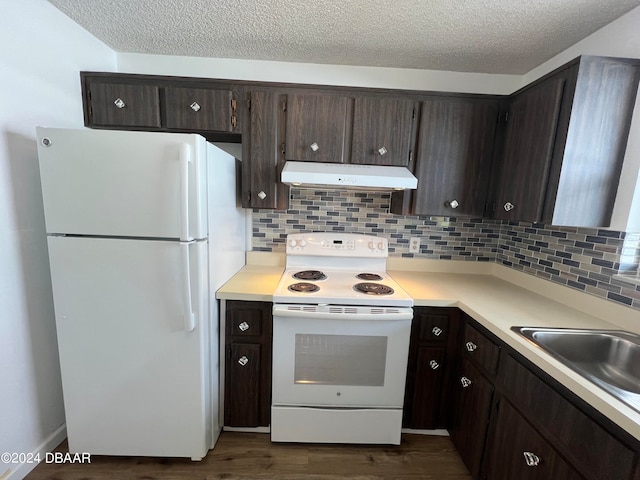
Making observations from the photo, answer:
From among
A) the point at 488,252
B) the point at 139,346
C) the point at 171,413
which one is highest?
the point at 488,252

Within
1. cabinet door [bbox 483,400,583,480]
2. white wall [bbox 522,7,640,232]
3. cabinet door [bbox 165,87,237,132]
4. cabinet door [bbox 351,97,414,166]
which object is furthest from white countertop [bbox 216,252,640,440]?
cabinet door [bbox 165,87,237,132]

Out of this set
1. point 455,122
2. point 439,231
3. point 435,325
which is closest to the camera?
point 435,325

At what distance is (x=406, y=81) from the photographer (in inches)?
76.0

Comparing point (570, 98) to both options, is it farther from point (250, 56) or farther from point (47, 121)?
point (47, 121)

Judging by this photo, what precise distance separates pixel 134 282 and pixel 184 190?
52 centimetres

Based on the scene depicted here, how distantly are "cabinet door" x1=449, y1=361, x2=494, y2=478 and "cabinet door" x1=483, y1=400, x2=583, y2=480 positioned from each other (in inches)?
2.7

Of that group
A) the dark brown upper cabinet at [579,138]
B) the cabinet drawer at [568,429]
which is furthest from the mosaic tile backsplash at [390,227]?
the cabinet drawer at [568,429]

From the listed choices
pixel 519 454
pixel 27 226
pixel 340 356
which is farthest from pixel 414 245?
pixel 27 226

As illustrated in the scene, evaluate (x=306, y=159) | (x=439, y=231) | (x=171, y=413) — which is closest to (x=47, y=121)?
(x=306, y=159)

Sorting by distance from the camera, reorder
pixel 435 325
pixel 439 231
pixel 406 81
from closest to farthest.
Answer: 1. pixel 435 325
2. pixel 406 81
3. pixel 439 231

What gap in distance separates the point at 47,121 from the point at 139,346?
4.18 ft

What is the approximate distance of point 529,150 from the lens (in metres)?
1.50

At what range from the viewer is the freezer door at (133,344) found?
1292 mm

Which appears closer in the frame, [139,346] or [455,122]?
[139,346]
